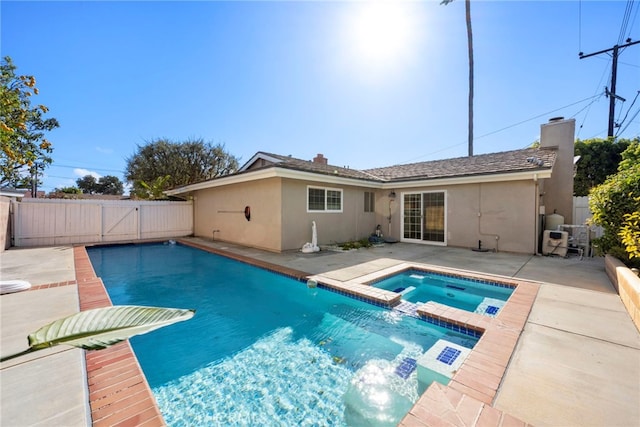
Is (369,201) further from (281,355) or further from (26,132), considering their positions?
(26,132)

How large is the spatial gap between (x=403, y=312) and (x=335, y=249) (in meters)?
5.80

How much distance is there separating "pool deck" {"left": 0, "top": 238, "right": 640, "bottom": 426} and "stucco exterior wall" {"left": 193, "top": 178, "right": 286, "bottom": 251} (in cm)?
576

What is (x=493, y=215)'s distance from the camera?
407 inches

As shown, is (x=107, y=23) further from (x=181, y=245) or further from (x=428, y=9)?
(x=428, y=9)

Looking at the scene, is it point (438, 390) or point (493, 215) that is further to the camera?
point (493, 215)

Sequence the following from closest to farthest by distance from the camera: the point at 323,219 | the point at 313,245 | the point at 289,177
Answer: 1. the point at 289,177
2. the point at 313,245
3. the point at 323,219

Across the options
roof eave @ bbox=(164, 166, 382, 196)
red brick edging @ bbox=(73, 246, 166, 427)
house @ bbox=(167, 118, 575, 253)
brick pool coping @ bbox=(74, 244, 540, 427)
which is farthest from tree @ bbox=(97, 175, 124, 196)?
brick pool coping @ bbox=(74, 244, 540, 427)

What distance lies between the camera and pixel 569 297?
5.12 m

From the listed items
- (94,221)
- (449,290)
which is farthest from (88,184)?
(449,290)

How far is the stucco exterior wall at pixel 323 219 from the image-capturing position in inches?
408

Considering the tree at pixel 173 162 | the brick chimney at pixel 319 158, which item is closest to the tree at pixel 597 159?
the brick chimney at pixel 319 158

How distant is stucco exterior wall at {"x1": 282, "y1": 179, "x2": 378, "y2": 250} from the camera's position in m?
10.4

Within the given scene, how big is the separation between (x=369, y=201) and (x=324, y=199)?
305 centimetres

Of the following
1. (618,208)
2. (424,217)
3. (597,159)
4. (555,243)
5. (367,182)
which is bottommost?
(555,243)
